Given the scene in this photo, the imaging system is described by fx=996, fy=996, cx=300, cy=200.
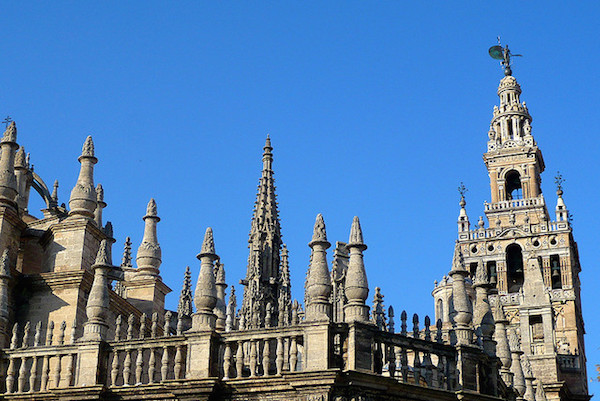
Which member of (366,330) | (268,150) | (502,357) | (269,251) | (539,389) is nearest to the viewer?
(366,330)

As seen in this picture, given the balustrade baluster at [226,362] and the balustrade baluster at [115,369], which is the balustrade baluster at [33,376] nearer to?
the balustrade baluster at [115,369]

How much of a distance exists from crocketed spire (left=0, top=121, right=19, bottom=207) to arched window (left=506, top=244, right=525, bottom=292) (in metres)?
48.7

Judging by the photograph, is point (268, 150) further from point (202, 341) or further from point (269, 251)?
point (202, 341)

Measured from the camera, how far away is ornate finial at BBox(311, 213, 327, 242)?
19.4 meters

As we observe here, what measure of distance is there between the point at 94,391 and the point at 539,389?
1726cm

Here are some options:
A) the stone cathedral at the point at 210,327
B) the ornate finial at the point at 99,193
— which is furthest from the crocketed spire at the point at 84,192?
the ornate finial at the point at 99,193

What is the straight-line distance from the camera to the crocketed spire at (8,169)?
26.0 meters

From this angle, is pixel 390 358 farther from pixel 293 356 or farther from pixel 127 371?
pixel 127 371

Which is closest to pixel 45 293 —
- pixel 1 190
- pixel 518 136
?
pixel 1 190

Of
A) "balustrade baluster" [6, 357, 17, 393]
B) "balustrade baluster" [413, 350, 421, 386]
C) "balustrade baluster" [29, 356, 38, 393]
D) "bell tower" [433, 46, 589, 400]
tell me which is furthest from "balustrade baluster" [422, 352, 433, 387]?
"bell tower" [433, 46, 589, 400]

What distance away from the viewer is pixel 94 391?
19.9m

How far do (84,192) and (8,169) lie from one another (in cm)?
224

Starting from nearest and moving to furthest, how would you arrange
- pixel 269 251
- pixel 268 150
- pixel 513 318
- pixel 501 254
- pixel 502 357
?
1. pixel 502 357
2. pixel 269 251
3. pixel 268 150
4. pixel 513 318
5. pixel 501 254

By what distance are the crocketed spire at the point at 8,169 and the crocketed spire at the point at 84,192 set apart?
162cm
